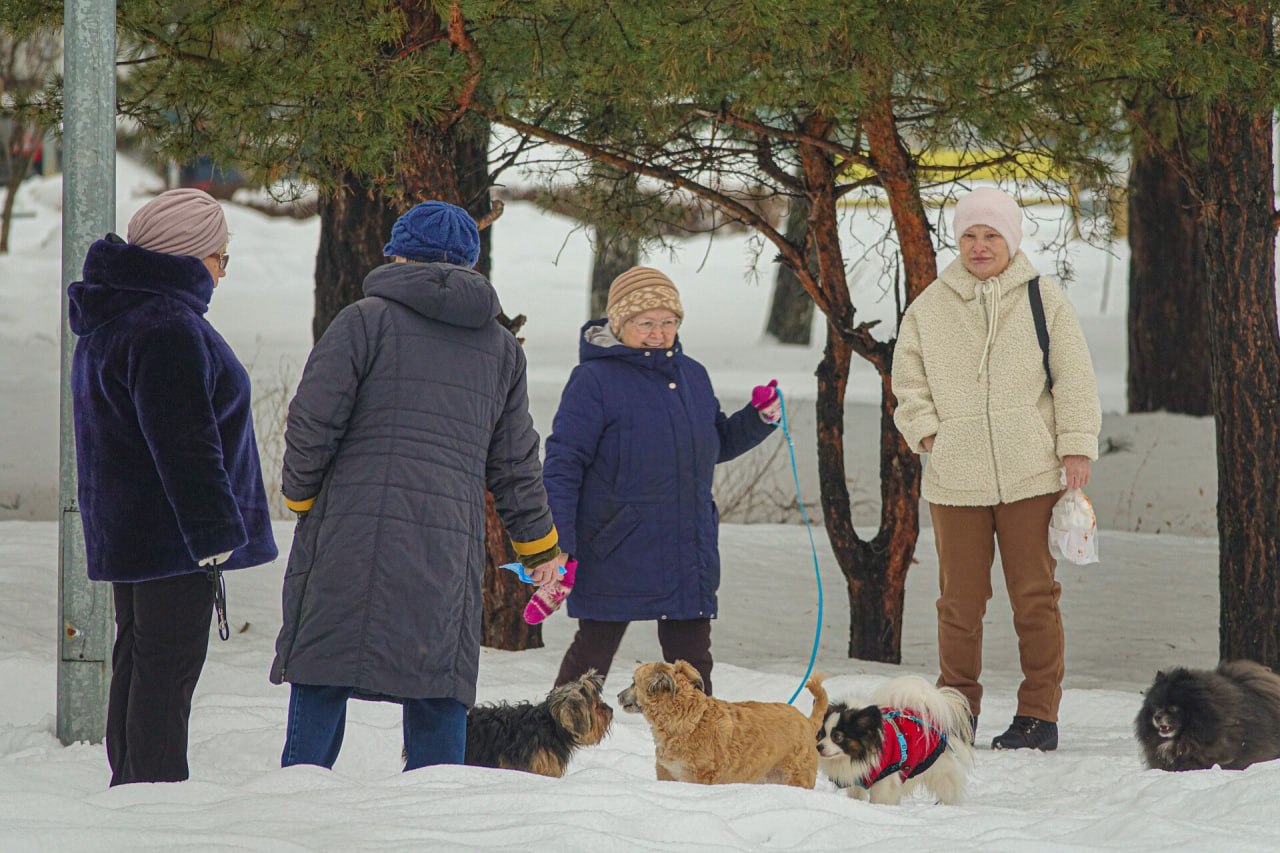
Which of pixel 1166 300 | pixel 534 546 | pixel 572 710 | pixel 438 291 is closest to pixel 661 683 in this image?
pixel 572 710

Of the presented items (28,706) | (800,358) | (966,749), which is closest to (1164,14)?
(966,749)

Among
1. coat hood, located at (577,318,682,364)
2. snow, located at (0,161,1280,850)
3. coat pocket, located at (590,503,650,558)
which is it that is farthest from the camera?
coat hood, located at (577,318,682,364)

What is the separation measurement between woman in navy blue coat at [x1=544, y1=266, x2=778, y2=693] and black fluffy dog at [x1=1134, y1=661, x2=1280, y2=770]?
137 centimetres

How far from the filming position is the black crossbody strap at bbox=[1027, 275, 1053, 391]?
4.71 metres

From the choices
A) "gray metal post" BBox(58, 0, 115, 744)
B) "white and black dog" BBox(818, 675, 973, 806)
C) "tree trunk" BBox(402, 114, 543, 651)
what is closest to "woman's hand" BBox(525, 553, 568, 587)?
"white and black dog" BBox(818, 675, 973, 806)

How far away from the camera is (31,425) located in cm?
1173

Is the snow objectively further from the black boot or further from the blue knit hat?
the blue knit hat

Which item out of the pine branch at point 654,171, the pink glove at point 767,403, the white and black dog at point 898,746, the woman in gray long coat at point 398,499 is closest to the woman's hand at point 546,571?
the woman in gray long coat at point 398,499

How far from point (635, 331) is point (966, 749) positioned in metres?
1.68

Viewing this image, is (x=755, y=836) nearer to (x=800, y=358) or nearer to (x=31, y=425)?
(x=31, y=425)

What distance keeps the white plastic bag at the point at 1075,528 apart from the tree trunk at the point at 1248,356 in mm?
1935

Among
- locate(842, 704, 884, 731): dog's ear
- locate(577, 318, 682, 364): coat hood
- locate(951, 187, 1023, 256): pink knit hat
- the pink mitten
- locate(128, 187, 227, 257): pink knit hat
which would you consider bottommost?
locate(842, 704, 884, 731): dog's ear

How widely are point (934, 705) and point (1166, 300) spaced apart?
29.7ft

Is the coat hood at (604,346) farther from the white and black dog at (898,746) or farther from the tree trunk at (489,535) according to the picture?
the white and black dog at (898,746)
